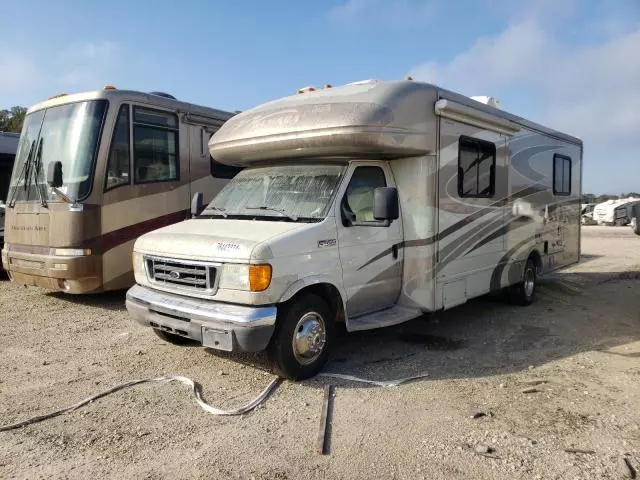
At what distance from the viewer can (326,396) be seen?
4.66m

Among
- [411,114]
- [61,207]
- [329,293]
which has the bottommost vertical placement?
[329,293]

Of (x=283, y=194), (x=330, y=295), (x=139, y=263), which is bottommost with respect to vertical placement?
(x=330, y=295)

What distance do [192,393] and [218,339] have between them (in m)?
0.57

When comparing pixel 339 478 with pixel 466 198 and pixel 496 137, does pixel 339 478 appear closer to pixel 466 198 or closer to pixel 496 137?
pixel 466 198

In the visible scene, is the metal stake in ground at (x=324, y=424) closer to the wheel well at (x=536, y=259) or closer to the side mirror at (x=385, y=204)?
the side mirror at (x=385, y=204)

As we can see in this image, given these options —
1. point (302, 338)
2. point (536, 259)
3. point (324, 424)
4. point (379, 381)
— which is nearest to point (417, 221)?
point (379, 381)

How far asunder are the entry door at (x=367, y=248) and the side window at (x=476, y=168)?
4.00ft

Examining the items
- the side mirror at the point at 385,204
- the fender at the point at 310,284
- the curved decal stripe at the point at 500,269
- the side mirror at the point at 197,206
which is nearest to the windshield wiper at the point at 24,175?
the side mirror at the point at 197,206

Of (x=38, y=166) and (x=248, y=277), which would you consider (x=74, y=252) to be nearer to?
(x=38, y=166)

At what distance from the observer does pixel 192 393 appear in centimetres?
471

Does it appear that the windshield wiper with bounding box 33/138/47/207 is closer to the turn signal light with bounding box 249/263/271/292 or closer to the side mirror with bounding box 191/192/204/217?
the side mirror with bounding box 191/192/204/217

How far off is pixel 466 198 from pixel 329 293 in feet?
8.42

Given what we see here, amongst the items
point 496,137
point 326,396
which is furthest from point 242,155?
point 496,137

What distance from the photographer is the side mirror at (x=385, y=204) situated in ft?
16.9
